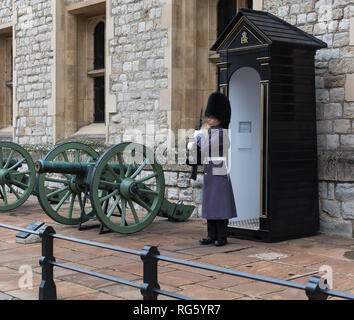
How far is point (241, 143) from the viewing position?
7.13m

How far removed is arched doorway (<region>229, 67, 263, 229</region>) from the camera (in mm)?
7070

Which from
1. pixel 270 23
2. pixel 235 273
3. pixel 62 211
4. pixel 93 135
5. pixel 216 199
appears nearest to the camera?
pixel 235 273

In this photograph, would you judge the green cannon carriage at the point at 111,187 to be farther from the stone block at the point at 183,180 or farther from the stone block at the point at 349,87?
the stone block at the point at 349,87

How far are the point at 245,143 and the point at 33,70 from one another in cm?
585

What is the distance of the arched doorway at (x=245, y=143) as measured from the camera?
278 inches

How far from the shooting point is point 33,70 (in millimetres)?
11602

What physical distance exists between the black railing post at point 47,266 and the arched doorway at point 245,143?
10.4ft

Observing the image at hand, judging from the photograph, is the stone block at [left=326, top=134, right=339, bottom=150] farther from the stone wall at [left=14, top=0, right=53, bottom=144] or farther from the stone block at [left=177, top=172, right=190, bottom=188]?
the stone wall at [left=14, top=0, right=53, bottom=144]

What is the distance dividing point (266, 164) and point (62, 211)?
3483 mm

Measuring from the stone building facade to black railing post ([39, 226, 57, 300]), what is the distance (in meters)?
3.59

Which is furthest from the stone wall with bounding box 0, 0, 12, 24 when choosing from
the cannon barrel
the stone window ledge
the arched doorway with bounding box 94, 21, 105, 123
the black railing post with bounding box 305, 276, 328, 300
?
the black railing post with bounding box 305, 276, 328, 300

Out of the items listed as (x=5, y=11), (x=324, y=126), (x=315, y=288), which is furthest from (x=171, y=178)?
(x=5, y=11)
